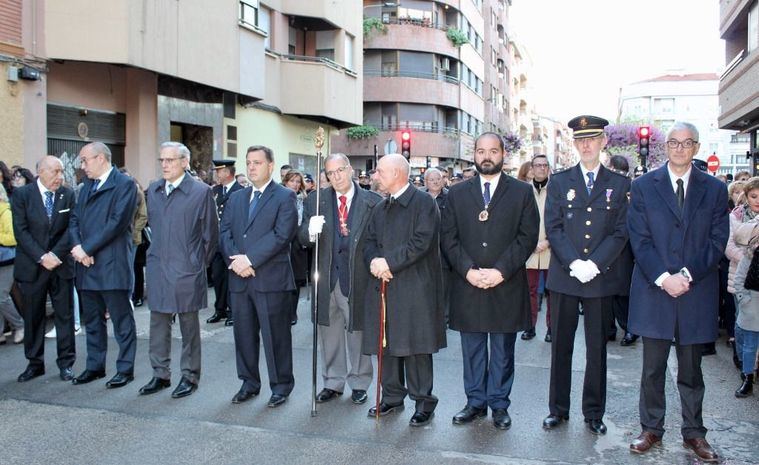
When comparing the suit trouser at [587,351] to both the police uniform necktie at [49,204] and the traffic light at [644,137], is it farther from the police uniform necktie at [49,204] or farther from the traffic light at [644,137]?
the traffic light at [644,137]

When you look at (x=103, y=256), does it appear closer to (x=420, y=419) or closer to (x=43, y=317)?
(x=43, y=317)

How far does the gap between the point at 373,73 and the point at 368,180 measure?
25.0 metres

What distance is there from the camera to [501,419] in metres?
5.65

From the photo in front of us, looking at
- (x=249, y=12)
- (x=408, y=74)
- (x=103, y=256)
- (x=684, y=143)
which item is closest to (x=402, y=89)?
(x=408, y=74)

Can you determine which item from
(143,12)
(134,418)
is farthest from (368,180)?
(134,418)

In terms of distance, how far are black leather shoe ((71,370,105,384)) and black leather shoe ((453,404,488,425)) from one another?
3.43 m

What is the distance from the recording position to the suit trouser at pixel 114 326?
6848 mm

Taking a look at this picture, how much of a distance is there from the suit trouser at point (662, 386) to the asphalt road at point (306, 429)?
203 millimetres

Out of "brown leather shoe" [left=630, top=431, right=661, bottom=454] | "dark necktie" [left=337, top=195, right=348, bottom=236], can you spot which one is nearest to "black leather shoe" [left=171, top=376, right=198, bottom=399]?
"dark necktie" [left=337, top=195, right=348, bottom=236]

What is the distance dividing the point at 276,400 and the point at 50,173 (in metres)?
3.22

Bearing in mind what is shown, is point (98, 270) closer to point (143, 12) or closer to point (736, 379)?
point (736, 379)

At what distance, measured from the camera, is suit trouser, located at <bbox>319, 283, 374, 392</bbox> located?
6.39 m

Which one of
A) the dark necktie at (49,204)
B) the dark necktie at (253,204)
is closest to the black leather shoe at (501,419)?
the dark necktie at (253,204)

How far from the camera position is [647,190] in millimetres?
5332
